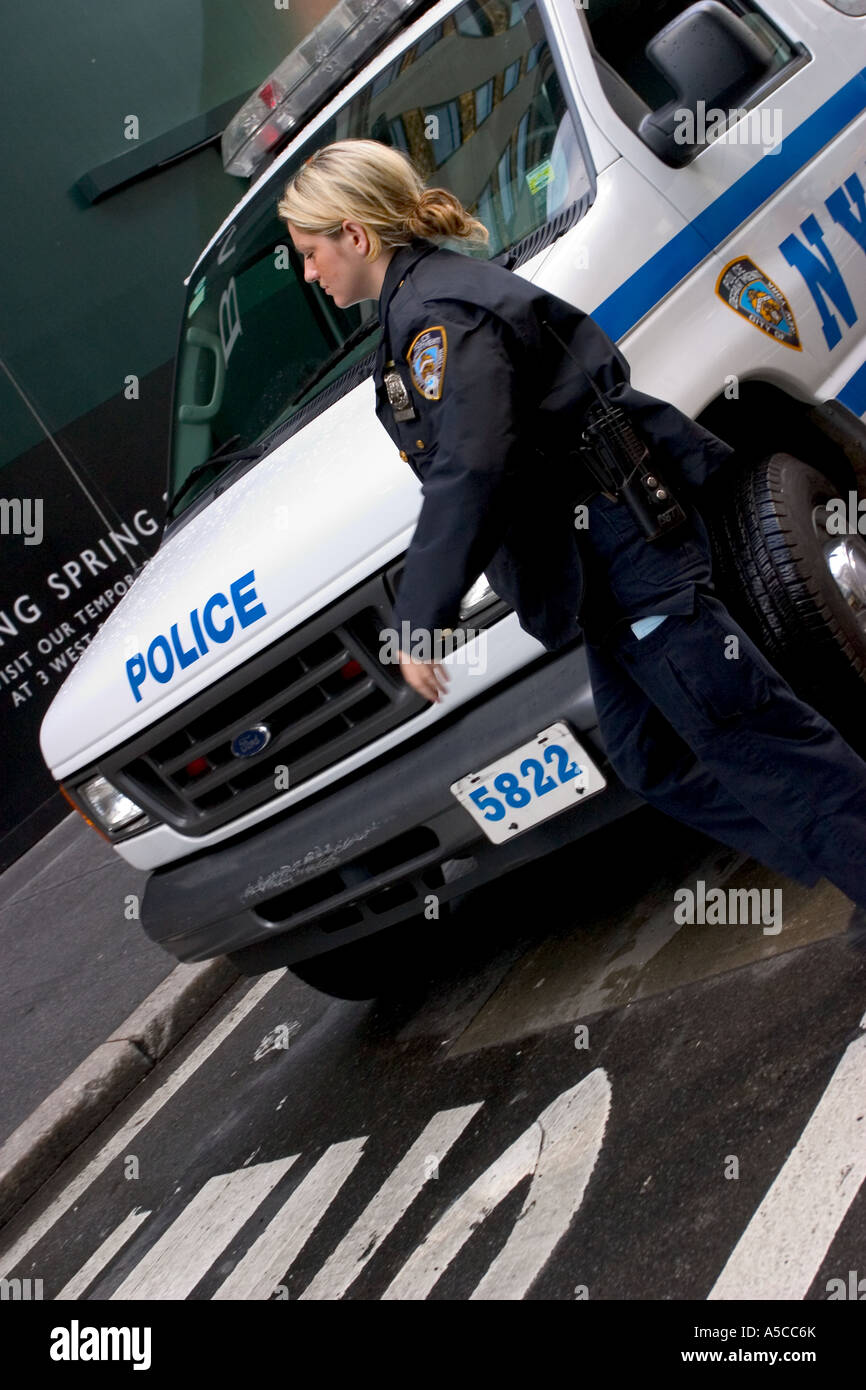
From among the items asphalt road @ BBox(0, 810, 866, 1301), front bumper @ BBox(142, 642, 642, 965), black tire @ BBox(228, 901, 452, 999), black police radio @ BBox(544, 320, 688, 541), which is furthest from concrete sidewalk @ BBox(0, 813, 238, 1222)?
black police radio @ BBox(544, 320, 688, 541)

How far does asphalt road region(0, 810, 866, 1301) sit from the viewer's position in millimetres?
2764

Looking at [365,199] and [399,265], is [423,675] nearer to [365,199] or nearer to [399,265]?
[399,265]

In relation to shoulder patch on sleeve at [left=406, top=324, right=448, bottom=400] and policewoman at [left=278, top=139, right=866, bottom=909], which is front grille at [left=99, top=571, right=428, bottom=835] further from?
shoulder patch on sleeve at [left=406, top=324, right=448, bottom=400]

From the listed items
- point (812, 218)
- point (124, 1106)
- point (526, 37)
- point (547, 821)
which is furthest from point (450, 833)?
point (124, 1106)

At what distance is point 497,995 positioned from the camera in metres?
4.11

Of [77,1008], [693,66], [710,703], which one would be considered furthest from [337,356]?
[77,1008]

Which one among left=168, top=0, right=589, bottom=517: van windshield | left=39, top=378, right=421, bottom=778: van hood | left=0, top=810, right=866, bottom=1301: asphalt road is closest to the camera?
left=0, top=810, right=866, bottom=1301: asphalt road

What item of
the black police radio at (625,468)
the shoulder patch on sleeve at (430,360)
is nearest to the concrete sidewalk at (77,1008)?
the black police radio at (625,468)

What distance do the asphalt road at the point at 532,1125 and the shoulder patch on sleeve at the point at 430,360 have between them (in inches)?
59.5

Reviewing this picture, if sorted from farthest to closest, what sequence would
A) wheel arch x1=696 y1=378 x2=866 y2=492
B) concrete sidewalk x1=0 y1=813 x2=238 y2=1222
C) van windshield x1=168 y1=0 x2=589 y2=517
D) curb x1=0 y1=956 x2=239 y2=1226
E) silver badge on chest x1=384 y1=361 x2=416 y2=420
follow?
concrete sidewalk x1=0 y1=813 x2=238 y2=1222 < curb x1=0 y1=956 x2=239 y2=1226 < van windshield x1=168 y1=0 x2=589 y2=517 < wheel arch x1=696 y1=378 x2=866 y2=492 < silver badge on chest x1=384 y1=361 x2=416 y2=420

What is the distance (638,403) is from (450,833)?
112 centimetres

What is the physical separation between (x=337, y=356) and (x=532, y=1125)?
2.02 m

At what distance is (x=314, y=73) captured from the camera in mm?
4559

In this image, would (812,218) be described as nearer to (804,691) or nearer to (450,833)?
(804,691)
